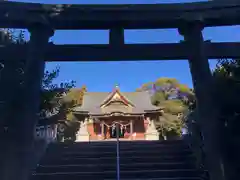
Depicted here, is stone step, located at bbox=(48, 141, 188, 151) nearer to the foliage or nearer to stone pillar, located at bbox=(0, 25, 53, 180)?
stone pillar, located at bbox=(0, 25, 53, 180)

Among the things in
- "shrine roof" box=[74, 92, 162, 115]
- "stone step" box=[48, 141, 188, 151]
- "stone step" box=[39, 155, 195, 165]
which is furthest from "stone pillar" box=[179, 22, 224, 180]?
"shrine roof" box=[74, 92, 162, 115]

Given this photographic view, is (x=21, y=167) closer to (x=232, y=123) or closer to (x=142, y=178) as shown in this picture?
(x=142, y=178)

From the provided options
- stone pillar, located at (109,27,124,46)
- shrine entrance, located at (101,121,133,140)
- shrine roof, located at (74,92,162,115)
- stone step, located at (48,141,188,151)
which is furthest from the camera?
shrine roof, located at (74,92,162,115)

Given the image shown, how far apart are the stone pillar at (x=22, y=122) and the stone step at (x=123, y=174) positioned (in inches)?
33.2

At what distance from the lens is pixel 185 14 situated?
5.69 metres

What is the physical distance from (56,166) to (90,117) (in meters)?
16.1

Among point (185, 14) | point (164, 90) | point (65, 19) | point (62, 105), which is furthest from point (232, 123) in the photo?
point (164, 90)

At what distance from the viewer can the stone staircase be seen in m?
5.43

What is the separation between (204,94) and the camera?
15.6 feet

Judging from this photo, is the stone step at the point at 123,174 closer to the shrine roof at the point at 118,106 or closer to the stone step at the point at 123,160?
the stone step at the point at 123,160

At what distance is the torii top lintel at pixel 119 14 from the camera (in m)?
5.62

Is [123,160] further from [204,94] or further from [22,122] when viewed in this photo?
[22,122]

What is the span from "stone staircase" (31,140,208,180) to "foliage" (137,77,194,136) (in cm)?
1337

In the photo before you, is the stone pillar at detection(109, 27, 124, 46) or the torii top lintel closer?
the torii top lintel
